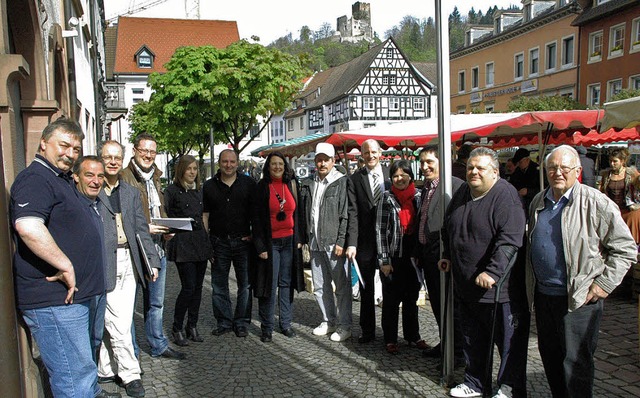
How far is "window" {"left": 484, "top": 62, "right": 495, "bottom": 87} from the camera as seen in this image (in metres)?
40.5

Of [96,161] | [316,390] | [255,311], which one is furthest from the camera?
[255,311]

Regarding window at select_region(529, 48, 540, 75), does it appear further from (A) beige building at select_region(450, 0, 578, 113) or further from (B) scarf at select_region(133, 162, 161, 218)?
(B) scarf at select_region(133, 162, 161, 218)

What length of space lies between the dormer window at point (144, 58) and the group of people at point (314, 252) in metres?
52.5

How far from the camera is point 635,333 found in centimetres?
561

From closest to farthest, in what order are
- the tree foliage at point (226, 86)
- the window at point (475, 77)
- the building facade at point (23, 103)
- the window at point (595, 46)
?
the building facade at point (23, 103), the tree foliage at point (226, 86), the window at point (595, 46), the window at point (475, 77)

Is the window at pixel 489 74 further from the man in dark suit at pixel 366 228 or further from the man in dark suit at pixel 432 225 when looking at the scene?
the man in dark suit at pixel 432 225

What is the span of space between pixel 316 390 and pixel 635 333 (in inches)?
137

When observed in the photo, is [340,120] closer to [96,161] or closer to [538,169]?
[538,169]

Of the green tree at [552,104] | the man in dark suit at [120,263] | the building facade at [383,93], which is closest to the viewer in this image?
the man in dark suit at [120,263]

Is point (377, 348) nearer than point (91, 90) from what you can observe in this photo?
Yes

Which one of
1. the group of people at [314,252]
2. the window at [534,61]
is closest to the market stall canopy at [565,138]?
the group of people at [314,252]

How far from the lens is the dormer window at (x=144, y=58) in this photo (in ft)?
177

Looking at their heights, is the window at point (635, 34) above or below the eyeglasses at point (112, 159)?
above

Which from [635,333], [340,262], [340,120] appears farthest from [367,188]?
[340,120]
